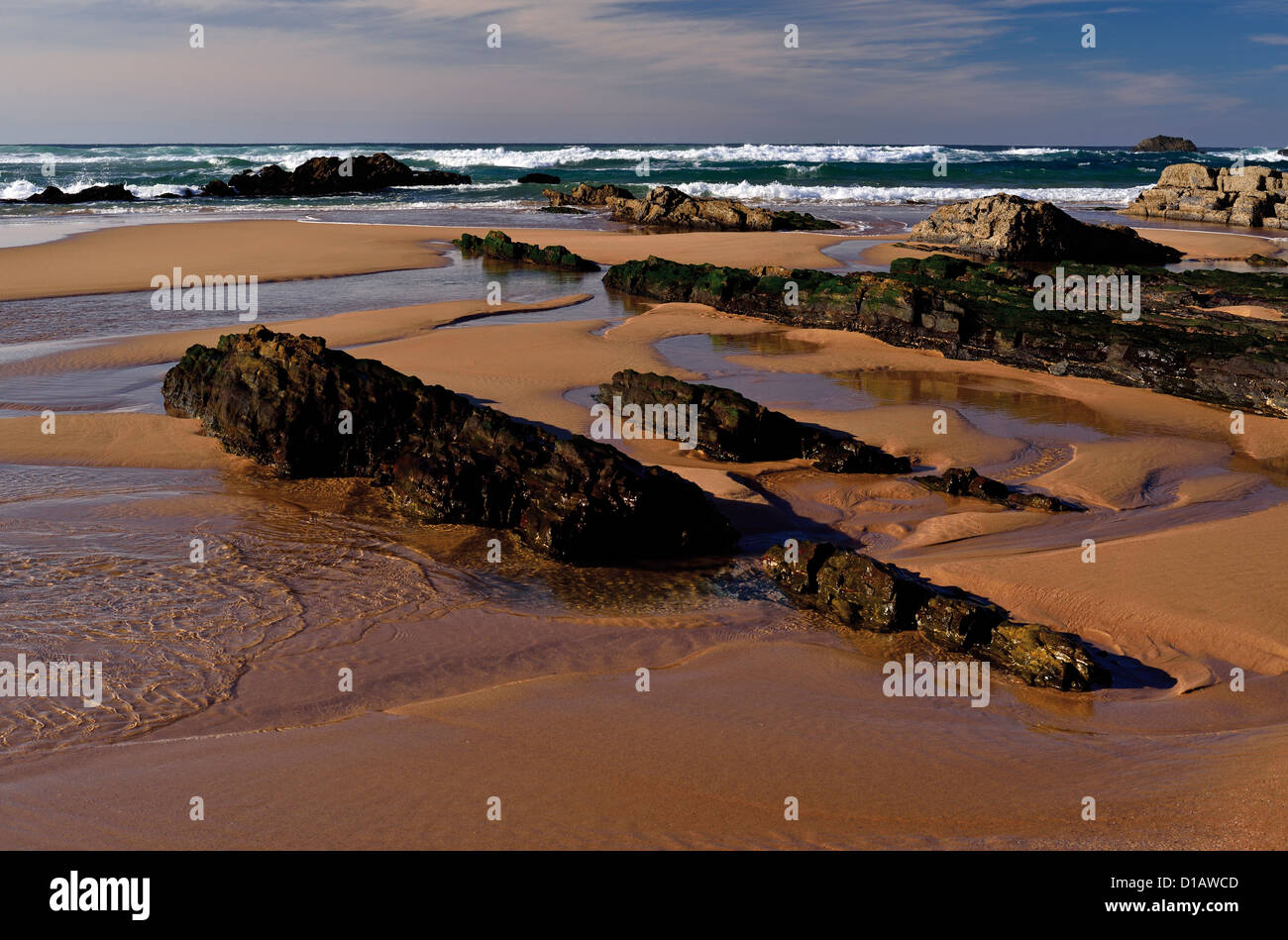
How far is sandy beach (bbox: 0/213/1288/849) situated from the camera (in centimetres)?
410

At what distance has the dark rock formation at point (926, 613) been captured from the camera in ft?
17.8

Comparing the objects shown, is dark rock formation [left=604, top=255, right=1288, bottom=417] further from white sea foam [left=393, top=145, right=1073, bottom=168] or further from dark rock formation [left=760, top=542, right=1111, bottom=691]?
white sea foam [left=393, top=145, right=1073, bottom=168]

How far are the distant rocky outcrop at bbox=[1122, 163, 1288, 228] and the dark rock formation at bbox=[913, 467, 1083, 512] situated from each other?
107 feet

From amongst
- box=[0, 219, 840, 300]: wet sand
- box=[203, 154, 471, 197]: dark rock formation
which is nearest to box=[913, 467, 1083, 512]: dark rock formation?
box=[0, 219, 840, 300]: wet sand

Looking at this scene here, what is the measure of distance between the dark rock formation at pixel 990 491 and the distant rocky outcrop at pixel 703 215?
24641 mm

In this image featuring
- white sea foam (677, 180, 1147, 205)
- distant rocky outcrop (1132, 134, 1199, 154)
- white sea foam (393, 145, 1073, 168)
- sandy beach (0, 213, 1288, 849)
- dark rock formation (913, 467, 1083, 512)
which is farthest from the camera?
distant rocky outcrop (1132, 134, 1199, 154)

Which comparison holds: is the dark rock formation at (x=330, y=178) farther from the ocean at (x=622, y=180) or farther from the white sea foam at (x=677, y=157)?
the white sea foam at (x=677, y=157)

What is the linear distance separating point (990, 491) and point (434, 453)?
15.3 ft

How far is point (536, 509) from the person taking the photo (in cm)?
707

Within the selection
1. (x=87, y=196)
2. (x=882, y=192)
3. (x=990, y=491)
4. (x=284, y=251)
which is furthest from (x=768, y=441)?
(x=87, y=196)

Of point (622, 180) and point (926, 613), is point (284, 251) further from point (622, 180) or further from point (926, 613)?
point (622, 180)

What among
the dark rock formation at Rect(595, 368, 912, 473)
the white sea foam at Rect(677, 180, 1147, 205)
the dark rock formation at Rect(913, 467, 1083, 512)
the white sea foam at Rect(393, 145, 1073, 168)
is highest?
the white sea foam at Rect(393, 145, 1073, 168)

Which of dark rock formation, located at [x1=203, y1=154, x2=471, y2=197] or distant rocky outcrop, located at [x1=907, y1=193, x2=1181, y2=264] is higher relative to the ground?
dark rock formation, located at [x1=203, y1=154, x2=471, y2=197]
